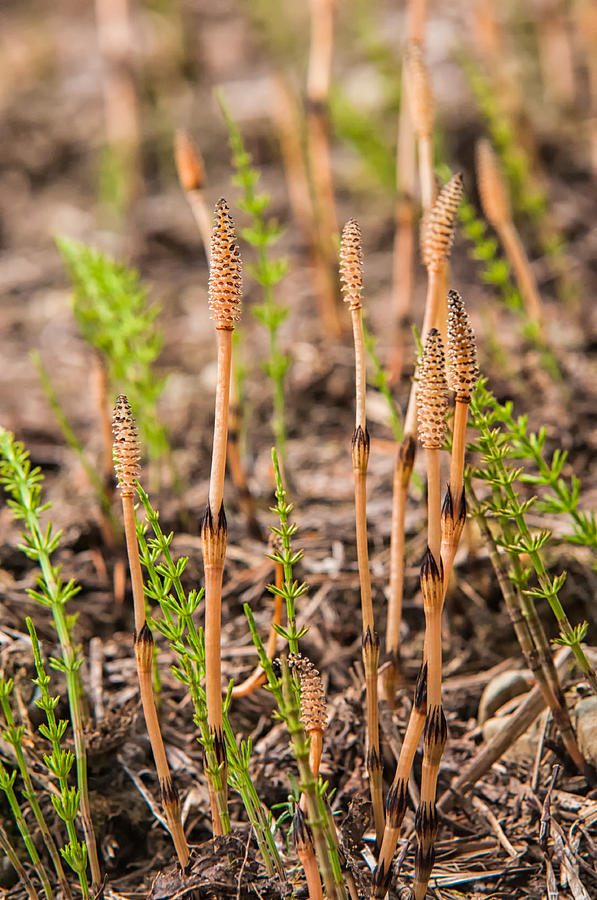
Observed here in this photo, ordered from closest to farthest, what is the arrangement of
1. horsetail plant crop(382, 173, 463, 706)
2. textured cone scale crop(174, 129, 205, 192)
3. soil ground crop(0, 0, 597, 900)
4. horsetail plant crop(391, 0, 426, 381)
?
horsetail plant crop(382, 173, 463, 706)
soil ground crop(0, 0, 597, 900)
textured cone scale crop(174, 129, 205, 192)
horsetail plant crop(391, 0, 426, 381)

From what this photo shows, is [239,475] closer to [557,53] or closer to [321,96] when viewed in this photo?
[321,96]

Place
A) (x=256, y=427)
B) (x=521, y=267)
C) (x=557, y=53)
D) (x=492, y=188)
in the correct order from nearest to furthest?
(x=492, y=188)
(x=521, y=267)
(x=256, y=427)
(x=557, y=53)

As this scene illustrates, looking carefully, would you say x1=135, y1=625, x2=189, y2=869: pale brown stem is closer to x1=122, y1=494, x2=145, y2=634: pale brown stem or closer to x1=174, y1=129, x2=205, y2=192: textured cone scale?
x1=122, y1=494, x2=145, y2=634: pale brown stem

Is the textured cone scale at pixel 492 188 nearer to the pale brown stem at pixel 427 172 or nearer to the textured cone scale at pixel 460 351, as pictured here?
the pale brown stem at pixel 427 172

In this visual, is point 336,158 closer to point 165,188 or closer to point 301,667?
point 165,188

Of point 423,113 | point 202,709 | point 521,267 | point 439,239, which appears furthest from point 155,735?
point 521,267

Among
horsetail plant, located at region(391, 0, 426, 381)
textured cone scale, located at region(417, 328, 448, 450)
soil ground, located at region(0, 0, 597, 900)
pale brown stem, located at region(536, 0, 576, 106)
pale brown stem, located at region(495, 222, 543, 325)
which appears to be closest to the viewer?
textured cone scale, located at region(417, 328, 448, 450)

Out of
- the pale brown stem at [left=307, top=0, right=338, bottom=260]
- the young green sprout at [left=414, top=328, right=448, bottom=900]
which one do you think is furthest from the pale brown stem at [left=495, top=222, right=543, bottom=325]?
the young green sprout at [left=414, top=328, right=448, bottom=900]

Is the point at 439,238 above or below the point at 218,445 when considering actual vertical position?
above
